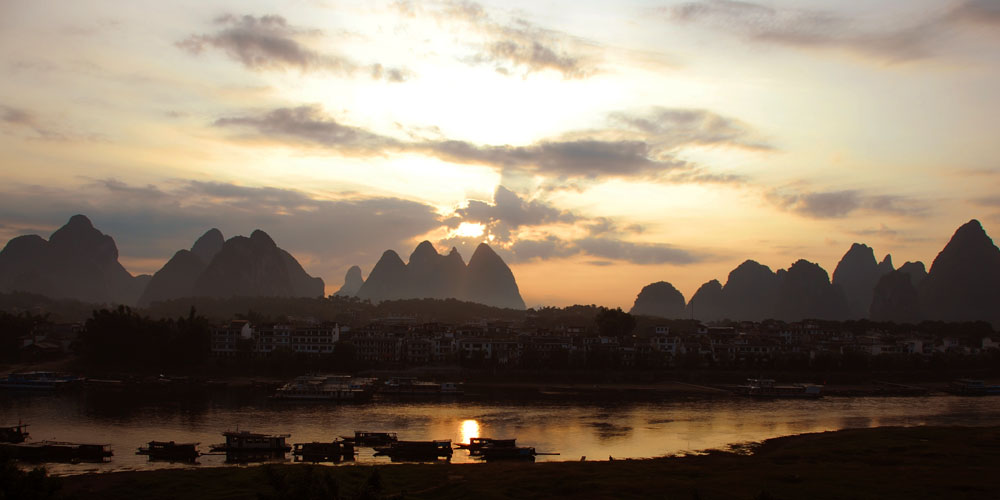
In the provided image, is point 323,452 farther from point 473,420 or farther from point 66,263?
point 66,263

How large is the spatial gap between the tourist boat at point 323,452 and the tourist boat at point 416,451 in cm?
134

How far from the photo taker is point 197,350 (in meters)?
68.2

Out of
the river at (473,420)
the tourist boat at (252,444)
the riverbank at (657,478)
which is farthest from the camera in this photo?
the river at (473,420)

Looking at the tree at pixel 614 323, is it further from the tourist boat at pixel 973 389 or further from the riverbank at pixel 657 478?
the riverbank at pixel 657 478

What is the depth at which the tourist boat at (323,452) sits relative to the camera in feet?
105

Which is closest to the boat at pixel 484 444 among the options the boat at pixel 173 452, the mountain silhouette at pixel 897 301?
the boat at pixel 173 452

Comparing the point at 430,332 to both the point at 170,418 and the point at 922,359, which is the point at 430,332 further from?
the point at 922,359

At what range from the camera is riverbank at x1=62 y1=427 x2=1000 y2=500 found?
24531mm

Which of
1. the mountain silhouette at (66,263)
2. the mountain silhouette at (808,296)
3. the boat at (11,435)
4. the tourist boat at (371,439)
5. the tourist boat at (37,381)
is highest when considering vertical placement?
the mountain silhouette at (66,263)

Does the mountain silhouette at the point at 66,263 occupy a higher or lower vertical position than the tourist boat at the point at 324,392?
higher

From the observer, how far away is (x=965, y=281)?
150 meters

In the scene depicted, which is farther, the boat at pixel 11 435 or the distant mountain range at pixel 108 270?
the distant mountain range at pixel 108 270

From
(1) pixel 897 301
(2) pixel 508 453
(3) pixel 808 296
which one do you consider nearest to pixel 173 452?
(2) pixel 508 453

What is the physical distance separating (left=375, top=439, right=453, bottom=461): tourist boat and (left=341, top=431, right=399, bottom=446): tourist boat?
1621mm
